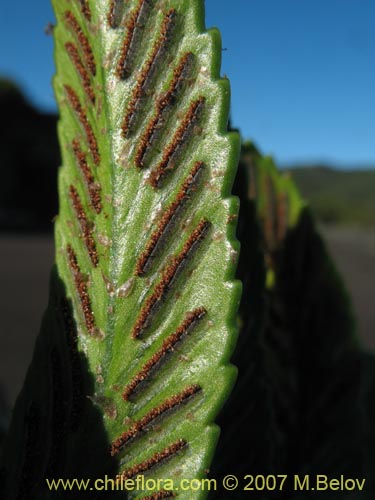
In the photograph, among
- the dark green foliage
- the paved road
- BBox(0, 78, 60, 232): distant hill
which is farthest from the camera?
BBox(0, 78, 60, 232): distant hill

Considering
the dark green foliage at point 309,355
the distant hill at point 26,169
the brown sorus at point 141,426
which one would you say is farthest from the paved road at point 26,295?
the distant hill at point 26,169

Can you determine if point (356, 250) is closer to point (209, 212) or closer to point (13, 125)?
point (13, 125)

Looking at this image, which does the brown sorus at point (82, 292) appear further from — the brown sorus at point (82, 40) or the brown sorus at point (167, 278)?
the brown sorus at point (82, 40)

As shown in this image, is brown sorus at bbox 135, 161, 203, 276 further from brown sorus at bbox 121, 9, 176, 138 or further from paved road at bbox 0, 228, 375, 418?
paved road at bbox 0, 228, 375, 418

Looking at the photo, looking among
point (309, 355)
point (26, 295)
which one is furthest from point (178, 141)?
point (26, 295)

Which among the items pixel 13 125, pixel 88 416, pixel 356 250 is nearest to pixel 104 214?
A: pixel 88 416

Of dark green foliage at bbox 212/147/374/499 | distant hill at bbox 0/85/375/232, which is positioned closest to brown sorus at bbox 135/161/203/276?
dark green foliage at bbox 212/147/374/499
